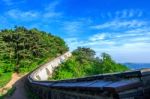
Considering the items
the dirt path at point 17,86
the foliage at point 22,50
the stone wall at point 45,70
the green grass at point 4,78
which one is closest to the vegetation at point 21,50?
the foliage at point 22,50

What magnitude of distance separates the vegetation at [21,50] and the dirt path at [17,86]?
3.33 meters

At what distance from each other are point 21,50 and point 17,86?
53.9ft

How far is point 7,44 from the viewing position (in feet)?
180

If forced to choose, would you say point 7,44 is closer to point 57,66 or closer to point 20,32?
point 20,32

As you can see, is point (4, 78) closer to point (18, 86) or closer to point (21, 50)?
point (18, 86)

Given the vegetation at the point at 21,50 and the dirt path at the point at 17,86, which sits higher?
the vegetation at the point at 21,50

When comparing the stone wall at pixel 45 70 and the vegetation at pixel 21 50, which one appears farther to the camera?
the vegetation at pixel 21 50

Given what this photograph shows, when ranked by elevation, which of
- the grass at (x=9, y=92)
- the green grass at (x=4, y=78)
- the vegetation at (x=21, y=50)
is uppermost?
the vegetation at (x=21, y=50)

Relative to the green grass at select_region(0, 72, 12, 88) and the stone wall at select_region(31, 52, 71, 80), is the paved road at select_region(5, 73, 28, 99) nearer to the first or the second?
the green grass at select_region(0, 72, 12, 88)

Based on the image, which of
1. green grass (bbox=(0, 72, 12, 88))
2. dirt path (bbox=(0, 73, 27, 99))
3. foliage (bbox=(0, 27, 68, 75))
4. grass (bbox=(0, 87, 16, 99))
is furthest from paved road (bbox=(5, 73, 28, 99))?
foliage (bbox=(0, 27, 68, 75))

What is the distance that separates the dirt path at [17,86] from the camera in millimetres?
33394

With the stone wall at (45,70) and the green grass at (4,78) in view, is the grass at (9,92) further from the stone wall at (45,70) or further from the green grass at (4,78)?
the green grass at (4,78)

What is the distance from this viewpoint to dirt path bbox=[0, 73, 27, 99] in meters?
33.4

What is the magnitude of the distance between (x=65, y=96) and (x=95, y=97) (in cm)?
512
